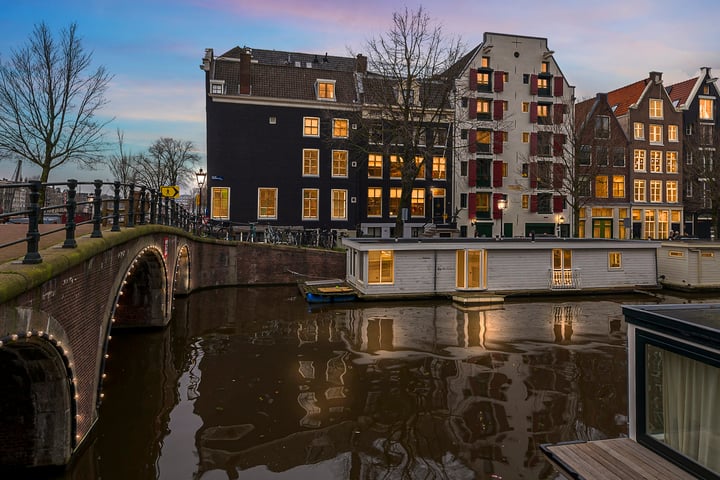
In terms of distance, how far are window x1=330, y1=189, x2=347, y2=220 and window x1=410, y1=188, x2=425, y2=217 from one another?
5.36 metres

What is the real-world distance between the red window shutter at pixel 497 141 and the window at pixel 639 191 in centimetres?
A: 1292

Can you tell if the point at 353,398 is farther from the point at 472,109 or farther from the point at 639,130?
the point at 639,130

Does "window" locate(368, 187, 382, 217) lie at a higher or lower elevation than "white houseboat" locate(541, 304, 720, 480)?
higher

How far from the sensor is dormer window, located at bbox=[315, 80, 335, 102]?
34656 mm

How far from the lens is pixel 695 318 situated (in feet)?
19.4

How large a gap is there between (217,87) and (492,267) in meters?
22.4

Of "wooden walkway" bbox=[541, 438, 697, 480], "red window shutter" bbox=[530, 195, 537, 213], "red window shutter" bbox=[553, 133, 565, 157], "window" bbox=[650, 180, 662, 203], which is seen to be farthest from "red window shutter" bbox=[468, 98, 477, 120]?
"wooden walkway" bbox=[541, 438, 697, 480]

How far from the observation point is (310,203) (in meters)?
34.6

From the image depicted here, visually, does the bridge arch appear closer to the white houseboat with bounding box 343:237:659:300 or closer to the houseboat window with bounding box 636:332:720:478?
the houseboat window with bounding box 636:332:720:478

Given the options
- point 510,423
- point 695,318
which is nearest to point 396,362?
point 510,423

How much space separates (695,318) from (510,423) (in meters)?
4.04

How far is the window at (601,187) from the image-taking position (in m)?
40.6

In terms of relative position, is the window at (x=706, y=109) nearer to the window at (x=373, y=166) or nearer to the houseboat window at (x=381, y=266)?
the window at (x=373, y=166)

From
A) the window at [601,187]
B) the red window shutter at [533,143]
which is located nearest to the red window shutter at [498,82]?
the red window shutter at [533,143]
